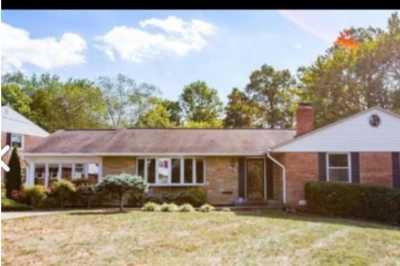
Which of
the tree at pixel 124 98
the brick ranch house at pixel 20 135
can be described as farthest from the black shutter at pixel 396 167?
the tree at pixel 124 98

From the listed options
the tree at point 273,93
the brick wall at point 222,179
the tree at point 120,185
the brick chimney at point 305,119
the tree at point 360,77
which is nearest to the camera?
the tree at point 120,185

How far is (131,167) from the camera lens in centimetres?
1444

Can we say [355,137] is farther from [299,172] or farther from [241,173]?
[241,173]

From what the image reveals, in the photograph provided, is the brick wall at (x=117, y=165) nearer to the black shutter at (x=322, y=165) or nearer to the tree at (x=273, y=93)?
the black shutter at (x=322, y=165)

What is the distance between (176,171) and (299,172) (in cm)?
434

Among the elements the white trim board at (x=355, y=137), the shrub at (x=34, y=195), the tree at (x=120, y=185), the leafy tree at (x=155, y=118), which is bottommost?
the shrub at (x=34, y=195)

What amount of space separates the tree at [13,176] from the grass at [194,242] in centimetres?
460

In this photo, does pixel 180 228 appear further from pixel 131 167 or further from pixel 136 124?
pixel 136 124

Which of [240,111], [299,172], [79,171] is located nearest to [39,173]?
[79,171]

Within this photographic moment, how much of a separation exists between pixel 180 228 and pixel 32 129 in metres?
10.3

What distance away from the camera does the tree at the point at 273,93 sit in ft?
81.6

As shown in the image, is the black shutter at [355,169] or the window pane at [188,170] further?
the window pane at [188,170]

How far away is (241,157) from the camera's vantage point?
14.3 metres

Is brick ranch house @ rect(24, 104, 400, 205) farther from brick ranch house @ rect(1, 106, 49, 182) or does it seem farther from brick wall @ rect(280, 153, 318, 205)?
brick ranch house @ rect(1, 106, 49, 182)
